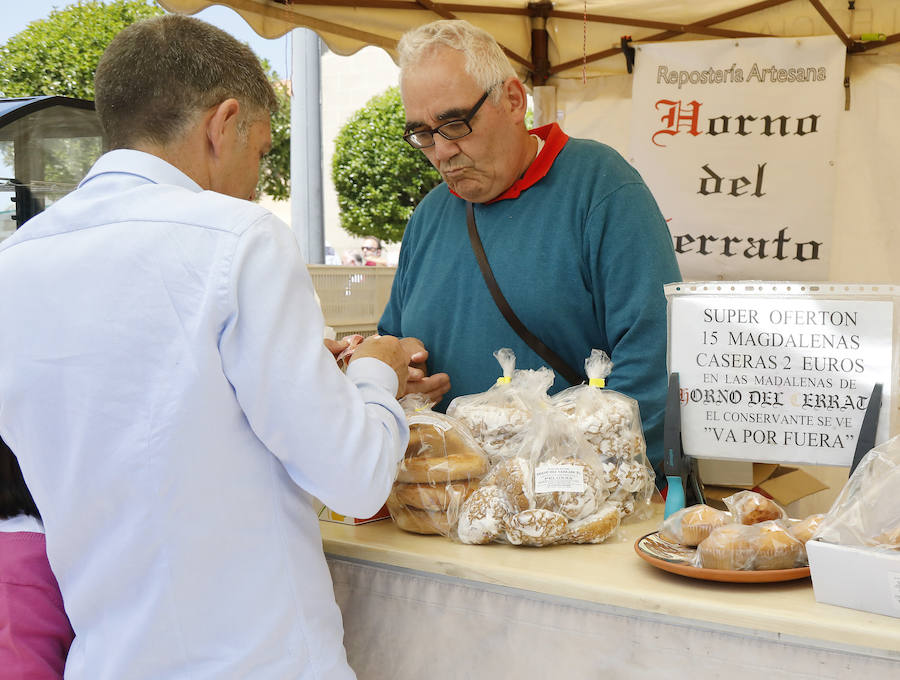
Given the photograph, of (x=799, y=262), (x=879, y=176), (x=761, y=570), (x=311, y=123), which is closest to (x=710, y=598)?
(x=761, y=570)

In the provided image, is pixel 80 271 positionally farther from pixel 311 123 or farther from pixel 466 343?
pixel 311 123

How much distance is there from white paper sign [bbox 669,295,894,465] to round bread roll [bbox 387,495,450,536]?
435 millimetres

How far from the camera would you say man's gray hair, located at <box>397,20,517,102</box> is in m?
1.93

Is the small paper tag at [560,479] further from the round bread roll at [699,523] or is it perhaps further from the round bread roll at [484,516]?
the round bread roll at [699,523]

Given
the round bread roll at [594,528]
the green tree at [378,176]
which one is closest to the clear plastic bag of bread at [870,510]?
the round bread roll at [594,528]

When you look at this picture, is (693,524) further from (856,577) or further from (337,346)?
(337,346)

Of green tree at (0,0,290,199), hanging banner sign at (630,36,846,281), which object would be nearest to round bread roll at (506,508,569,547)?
hanging banner sign at (630,36,846,281)

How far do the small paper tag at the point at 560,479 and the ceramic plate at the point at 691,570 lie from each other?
132mm

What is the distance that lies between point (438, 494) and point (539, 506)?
168mm

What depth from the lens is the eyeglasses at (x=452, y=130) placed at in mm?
1952

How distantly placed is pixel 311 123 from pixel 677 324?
A: 522cm

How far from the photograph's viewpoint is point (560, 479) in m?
1.33

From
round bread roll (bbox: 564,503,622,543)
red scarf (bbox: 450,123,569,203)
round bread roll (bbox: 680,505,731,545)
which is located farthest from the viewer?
red scarf (bbox: 450,123,569,203)

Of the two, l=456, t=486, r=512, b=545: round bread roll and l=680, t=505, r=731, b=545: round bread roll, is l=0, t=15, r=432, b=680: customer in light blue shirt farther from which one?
l=680, t=505, r=731, b=545: round bread roll
